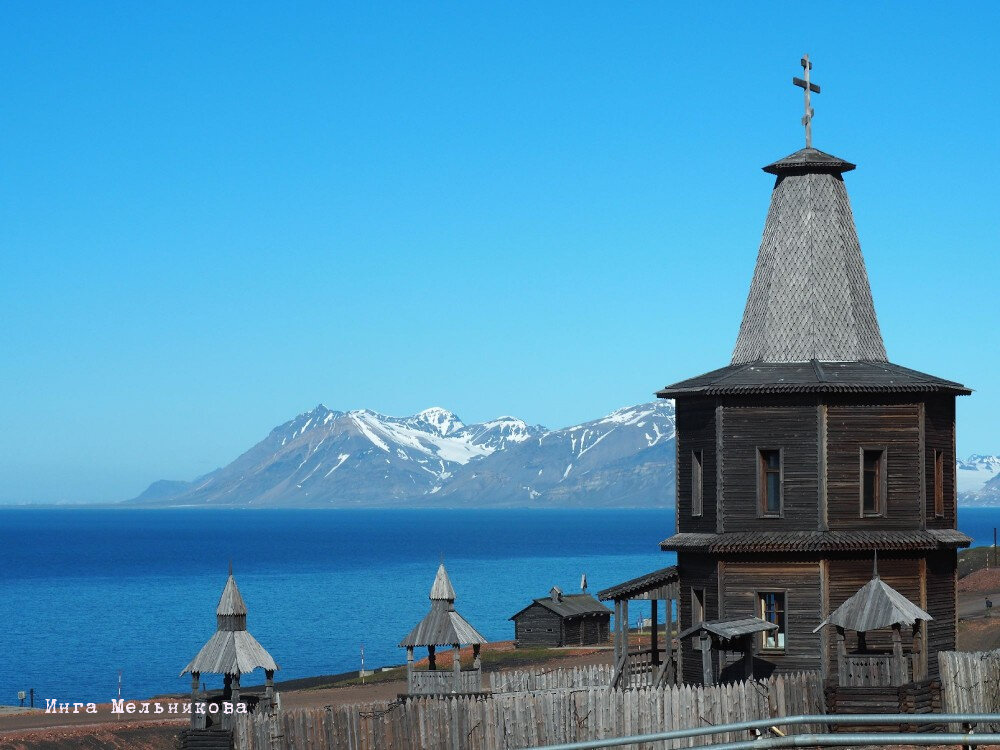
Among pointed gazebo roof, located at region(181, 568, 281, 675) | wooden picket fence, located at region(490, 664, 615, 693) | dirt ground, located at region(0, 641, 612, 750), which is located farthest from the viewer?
dirt ground, located at region(0, 641, 612, 750)

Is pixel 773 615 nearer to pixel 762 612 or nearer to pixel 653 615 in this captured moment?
pixel 762 612

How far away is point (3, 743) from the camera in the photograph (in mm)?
44750

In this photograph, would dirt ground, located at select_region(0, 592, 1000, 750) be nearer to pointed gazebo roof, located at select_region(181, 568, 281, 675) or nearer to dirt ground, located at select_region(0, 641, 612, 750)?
dirt ground, located at select_region(0, 641, 612, 750)

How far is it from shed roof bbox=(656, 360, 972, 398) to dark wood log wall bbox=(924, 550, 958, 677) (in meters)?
3.92

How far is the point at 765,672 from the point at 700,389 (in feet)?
21.2

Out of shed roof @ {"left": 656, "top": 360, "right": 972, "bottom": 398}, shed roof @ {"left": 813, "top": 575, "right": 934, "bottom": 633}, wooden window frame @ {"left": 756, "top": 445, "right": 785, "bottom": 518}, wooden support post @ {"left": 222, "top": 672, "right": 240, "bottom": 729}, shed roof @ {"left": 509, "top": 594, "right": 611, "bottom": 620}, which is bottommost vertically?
shed roof @ {"left": 509, "top": 594, "right": 611, "bottom": 620}

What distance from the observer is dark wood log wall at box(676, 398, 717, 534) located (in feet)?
121

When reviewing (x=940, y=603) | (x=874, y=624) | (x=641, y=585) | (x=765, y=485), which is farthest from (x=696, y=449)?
(x=874, y=624)

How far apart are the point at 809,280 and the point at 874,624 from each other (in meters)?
9.38

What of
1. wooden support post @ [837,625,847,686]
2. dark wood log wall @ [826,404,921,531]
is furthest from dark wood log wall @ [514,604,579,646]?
wooden support post @ [837,625,847,686]

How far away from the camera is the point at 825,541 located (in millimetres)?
34906

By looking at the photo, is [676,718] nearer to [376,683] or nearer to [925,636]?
[925,636]

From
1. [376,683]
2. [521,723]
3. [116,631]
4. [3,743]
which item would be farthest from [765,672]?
[116,631]

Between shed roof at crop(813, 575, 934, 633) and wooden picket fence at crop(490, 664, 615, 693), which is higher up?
shed roof at crop(813, 575, 934, 633)
